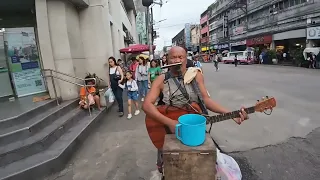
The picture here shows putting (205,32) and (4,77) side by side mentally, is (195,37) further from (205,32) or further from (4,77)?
(4,77)

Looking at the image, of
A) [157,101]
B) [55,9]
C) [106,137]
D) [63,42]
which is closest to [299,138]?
[157,101]

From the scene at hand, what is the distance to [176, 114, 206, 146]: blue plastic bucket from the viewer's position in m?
1.90

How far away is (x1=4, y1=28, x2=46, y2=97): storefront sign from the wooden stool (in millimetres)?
7081

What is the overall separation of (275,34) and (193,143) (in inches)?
1248

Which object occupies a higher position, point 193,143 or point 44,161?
point 193,143

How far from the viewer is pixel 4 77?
739 centimetres

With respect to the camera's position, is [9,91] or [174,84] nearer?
[174,84]

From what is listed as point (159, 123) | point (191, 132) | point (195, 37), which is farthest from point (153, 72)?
point (195, 37)

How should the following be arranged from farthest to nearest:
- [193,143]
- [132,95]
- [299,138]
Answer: [132,95] → [299,138] → [193,143]

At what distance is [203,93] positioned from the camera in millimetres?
2438

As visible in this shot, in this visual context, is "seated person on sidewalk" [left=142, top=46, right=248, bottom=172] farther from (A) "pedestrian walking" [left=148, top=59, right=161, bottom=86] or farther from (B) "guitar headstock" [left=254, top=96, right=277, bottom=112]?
(A) "pedestrian walking" [left=148, top=59, right=161, bottom=86]

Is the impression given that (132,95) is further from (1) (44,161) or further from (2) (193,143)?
(2) (193,143)

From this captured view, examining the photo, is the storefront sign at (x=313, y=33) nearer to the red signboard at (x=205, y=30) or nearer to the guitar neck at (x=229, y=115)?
the guitar neck at (x=229, y=115)

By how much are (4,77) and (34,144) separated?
4642 mm
